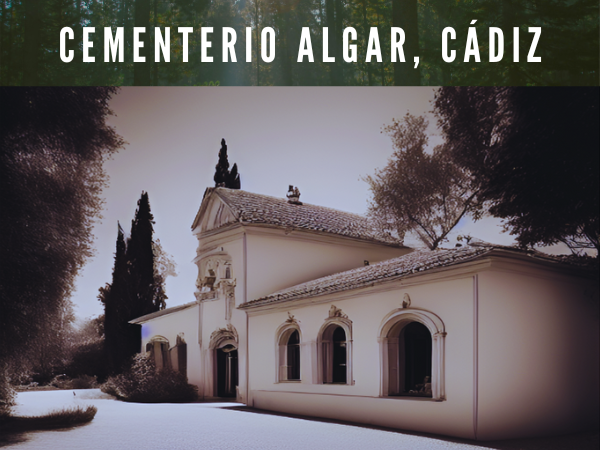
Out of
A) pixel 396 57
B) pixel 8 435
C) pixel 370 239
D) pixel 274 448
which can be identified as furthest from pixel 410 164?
pixel 8 435

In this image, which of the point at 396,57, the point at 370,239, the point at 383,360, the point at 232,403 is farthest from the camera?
the point at 370,239

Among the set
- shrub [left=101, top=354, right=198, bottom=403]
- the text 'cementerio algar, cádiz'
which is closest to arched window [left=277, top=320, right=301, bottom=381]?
shrub [left=101, top=354, right=198, bottom=403]

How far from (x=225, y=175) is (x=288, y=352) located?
3364mm

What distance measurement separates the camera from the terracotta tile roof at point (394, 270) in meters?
8.21

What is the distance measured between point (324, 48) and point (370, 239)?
3.98m

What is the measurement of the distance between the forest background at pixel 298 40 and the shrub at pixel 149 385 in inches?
184

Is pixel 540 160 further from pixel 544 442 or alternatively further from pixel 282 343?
pixel 282 343

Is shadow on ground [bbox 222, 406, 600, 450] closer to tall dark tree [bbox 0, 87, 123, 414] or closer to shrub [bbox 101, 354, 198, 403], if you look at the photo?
shrub [bbox 101, 354, 198, 403]

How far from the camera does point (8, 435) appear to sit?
880 centimetres

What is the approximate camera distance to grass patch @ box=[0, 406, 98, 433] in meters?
9.12

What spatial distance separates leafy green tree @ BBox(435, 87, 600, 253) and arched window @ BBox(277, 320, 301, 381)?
4277 millimetres

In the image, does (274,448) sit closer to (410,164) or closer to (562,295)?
(562,295)

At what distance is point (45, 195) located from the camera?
987 centimetres

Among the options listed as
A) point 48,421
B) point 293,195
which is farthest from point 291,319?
point 48,421
